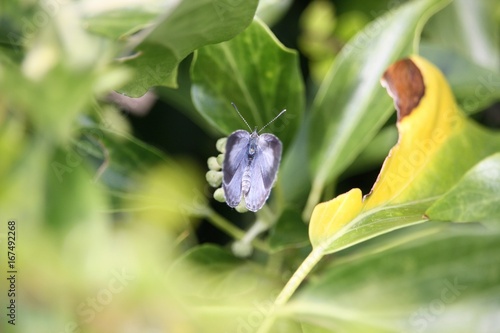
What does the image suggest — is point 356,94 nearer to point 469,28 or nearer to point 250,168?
point 250,168

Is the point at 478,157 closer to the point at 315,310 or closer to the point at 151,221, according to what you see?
the point at 315,310

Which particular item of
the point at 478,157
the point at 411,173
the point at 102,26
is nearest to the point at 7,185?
the point at 102,26

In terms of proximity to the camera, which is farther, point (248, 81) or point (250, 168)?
point (248, 81)

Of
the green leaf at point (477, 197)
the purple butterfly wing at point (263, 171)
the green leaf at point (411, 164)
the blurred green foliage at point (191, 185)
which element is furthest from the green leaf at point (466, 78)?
the purple butterfly wing at point (263, 171)

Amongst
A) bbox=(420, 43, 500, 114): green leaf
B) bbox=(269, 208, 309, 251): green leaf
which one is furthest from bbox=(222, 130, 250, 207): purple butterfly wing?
bbox=(420, 43, 500, 114): green leaf

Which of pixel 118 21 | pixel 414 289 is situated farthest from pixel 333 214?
pixel 118 21

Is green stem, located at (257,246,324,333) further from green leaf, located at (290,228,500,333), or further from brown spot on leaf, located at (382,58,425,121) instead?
brown spot on leaf, located at (382,58,425,121)
